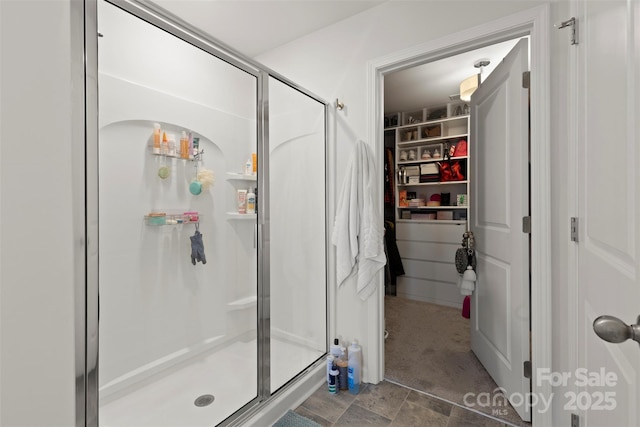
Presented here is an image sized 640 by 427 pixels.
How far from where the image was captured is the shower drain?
1704 millimetres

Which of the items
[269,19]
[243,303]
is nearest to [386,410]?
[243,303]

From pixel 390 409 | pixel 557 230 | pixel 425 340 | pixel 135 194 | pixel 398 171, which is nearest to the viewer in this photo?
pixel 557 230

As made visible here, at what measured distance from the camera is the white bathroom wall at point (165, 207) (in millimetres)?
1768

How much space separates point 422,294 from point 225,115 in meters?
3.09

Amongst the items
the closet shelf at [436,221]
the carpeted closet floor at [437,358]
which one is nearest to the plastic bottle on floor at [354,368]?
the carpeted closet floor at [437,358]

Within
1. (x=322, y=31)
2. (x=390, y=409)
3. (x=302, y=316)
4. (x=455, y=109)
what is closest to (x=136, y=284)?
(x=302, y=316)

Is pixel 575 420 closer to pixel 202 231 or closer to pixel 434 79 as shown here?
pixel 202 231

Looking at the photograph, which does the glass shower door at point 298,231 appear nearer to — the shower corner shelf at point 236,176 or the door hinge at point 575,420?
the shower corner shelf at point 236,176

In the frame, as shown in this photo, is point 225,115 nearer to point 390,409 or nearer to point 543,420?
point 390,409

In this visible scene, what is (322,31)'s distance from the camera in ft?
7.28

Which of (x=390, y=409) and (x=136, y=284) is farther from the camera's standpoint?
(x=136, y=284)

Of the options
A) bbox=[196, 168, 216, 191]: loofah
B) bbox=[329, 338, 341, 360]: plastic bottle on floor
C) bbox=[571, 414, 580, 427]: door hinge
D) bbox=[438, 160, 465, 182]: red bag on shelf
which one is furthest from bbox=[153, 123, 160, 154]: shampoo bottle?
bbox=[438, 160, 465, 182]: red bag on shelf

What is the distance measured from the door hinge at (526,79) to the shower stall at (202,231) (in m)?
1.20

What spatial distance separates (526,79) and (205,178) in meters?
2.07
